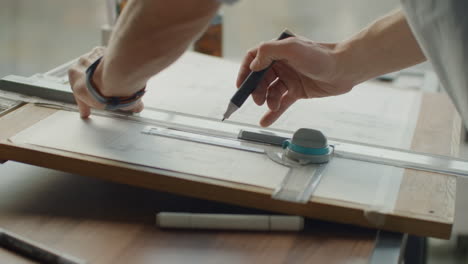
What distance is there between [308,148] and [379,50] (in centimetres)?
20

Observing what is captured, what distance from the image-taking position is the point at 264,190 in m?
0.81

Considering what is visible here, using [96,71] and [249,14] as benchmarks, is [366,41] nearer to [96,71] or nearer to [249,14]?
[96,71]

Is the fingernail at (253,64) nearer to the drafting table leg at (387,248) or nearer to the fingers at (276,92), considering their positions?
the fingers at (276,92)

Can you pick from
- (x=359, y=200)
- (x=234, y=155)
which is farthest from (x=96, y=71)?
(x=359, y=200)

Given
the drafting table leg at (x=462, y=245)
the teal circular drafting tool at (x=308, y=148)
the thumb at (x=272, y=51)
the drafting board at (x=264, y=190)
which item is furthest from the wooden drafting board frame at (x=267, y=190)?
the drafting table leg at (x=462, y=245)

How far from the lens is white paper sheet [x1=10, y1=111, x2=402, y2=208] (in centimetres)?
83

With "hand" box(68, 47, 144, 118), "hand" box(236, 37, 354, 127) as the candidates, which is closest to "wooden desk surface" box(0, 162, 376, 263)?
"hand" box(68, 47, 144, 118)

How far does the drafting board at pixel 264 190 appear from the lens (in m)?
0.77

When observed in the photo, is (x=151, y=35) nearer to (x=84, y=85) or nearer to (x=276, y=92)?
(x=84, y=85)

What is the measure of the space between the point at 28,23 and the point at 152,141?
111cm

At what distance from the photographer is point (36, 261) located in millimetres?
748

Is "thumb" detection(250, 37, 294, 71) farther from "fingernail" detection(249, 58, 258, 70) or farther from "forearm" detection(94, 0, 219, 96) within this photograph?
"forearm" detection(94, 0, 219, 96)

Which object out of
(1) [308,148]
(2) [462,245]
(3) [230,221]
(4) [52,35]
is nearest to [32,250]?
(3) [230,221]

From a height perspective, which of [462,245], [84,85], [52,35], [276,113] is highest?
[84,85]
